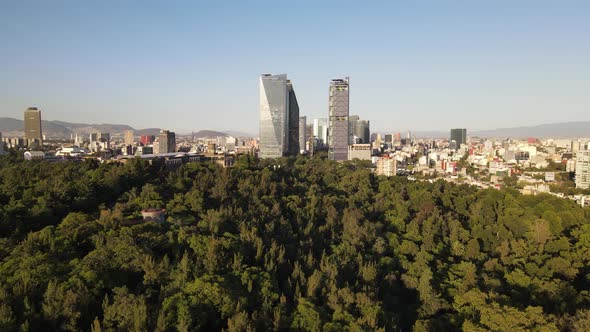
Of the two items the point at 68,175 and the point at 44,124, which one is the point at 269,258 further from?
the point at 44,124

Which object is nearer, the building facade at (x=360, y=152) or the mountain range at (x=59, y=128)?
the building facade at (x=360, y=152)

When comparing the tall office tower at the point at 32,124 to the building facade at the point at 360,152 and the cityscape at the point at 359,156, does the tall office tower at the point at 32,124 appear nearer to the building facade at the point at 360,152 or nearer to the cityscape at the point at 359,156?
the cityscape at the point at 359,156

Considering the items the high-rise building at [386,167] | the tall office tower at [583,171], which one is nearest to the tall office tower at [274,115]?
the high-rise building at [386,167]

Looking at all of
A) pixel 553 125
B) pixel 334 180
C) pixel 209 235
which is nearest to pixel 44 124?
pixel 334 180

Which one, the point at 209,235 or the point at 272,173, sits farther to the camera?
the point at 272,173

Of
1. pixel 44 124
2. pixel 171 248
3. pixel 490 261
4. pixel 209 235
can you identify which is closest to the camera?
pixel 171 248

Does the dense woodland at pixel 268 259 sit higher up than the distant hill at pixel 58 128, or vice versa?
the distant hill at pixel 58 128
